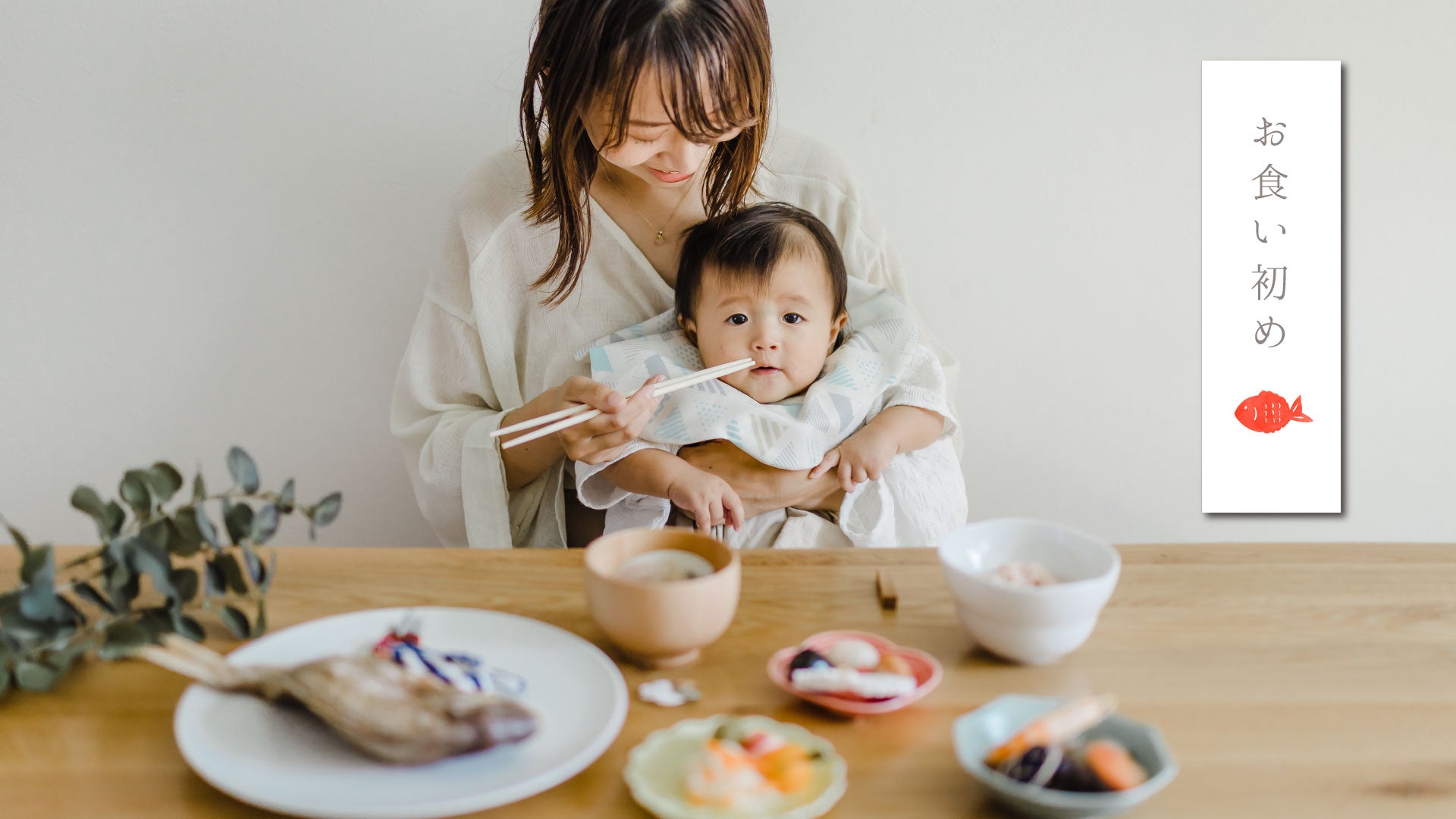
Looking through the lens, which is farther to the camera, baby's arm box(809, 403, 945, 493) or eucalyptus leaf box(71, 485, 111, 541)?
baby's arm box(809, 403, 945, 493)

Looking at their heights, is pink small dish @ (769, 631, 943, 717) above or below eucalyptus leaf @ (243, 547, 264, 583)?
below

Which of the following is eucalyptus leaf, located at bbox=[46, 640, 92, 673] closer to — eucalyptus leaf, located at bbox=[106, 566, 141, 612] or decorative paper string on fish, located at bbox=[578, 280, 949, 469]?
eucalyptus leaf, located at bbox=[106, 566, 141, 612]

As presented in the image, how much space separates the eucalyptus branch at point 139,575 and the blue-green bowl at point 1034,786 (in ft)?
1.80

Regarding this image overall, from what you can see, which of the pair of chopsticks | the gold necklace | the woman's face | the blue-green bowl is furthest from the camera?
the gold necklace

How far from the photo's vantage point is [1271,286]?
210 centimetres

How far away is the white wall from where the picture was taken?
6.33 ft

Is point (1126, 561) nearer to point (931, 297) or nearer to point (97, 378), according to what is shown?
point (931, 297)

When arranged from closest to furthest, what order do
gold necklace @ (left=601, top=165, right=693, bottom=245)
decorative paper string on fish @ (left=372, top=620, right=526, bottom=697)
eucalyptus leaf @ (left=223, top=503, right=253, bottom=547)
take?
decorative paper string on fish @ (left=372, top=620, right=526, bottom=697)
eucalyptus leaf @ (left=223, top=503, right=253, bottom=547)
gold necklace @ (left=601, top=165, right=693, bottom=245)

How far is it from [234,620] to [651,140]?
792mm

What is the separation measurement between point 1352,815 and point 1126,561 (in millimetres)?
459

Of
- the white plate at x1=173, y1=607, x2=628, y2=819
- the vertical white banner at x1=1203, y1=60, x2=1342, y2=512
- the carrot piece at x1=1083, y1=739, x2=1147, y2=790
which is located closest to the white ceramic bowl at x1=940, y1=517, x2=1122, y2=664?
the carrot piece at x1=1083, y1=739, x2=1147, y2=790

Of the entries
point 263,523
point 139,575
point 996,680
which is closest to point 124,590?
point 139,575

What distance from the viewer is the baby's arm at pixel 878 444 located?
1.52 meters

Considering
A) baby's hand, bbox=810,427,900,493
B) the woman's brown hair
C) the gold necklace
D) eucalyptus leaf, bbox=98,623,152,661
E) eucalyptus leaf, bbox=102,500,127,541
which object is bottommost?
baby's hand, bbox=810,427,900,493
